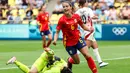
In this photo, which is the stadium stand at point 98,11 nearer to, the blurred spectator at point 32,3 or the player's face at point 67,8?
the blurred spectator at point 32,3

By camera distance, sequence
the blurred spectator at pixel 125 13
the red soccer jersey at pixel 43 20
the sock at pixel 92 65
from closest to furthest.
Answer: the sock at pixel 92 65 → the red soccer jersey at pixel 43 20 → the blurred spectator at pixel 125 13

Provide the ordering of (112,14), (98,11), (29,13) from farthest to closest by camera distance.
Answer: (29,13), (98,11), (112,14)

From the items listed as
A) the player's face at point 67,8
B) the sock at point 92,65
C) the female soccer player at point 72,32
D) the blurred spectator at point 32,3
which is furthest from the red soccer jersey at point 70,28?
the blurred spectator at point 32,3

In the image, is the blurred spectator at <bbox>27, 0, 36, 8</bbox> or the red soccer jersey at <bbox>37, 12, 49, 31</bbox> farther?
the blurred spectator at <bbox>27, 0, 36, 8</bbox>

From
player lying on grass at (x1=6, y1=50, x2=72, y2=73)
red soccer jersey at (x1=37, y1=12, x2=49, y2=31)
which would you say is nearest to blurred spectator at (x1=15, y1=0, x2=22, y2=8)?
red soccer jersey at (x1=37, y1=12, x2=49, y2=31)

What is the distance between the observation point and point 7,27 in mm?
32625

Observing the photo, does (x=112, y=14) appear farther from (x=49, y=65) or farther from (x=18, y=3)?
(x=49, y=65)

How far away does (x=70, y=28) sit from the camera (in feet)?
41.7


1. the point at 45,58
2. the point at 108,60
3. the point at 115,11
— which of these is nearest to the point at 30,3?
the point at 115,11

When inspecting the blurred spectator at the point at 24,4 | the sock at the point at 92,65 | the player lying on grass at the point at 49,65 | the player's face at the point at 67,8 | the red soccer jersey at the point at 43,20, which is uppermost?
the player's face at the point at 67,8

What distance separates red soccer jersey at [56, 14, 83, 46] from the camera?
12617 millimetres

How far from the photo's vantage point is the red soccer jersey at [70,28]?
12.6 m

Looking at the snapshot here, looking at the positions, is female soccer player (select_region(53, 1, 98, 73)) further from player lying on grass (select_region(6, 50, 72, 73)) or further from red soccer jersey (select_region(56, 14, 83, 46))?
player lying on grass (select_region(6, 50, 72, 73))

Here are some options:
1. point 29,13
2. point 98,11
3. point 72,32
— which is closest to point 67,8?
point 72,32
